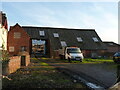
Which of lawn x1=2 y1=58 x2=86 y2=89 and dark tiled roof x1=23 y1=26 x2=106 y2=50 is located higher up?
dark tiled roof x1=23 y1=26 x2=106 y2=50

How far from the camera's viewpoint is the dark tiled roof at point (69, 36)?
40.2 metres

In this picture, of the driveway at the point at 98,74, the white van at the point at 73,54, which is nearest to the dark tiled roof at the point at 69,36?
the white van at the point at 73,54

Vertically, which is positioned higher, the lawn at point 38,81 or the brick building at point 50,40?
the brick building at point 50,40

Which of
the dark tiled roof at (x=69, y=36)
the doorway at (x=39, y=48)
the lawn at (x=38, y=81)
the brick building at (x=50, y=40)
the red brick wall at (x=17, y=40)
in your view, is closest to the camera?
the lawn at (x=38, y=81)

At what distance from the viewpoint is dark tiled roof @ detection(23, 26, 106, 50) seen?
40.2 metres

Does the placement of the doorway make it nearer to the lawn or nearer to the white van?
the white van

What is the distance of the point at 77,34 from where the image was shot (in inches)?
1743

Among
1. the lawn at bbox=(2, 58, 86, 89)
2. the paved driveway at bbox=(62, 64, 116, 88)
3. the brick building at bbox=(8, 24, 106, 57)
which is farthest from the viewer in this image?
the brick building at bbox=(8, 24, 106, 57)

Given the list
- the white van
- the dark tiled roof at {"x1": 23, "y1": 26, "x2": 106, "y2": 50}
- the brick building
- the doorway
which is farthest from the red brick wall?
the white van

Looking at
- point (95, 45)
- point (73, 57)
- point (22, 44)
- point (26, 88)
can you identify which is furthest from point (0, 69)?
point (95, 45)

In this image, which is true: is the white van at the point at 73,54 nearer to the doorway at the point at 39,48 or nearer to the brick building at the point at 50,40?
the brick building at the point at 50,40

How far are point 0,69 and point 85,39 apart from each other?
35.1 m

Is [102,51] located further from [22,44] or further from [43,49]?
[22,44]

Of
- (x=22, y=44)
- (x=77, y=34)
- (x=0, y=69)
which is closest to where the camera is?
(x=0, y=69)
